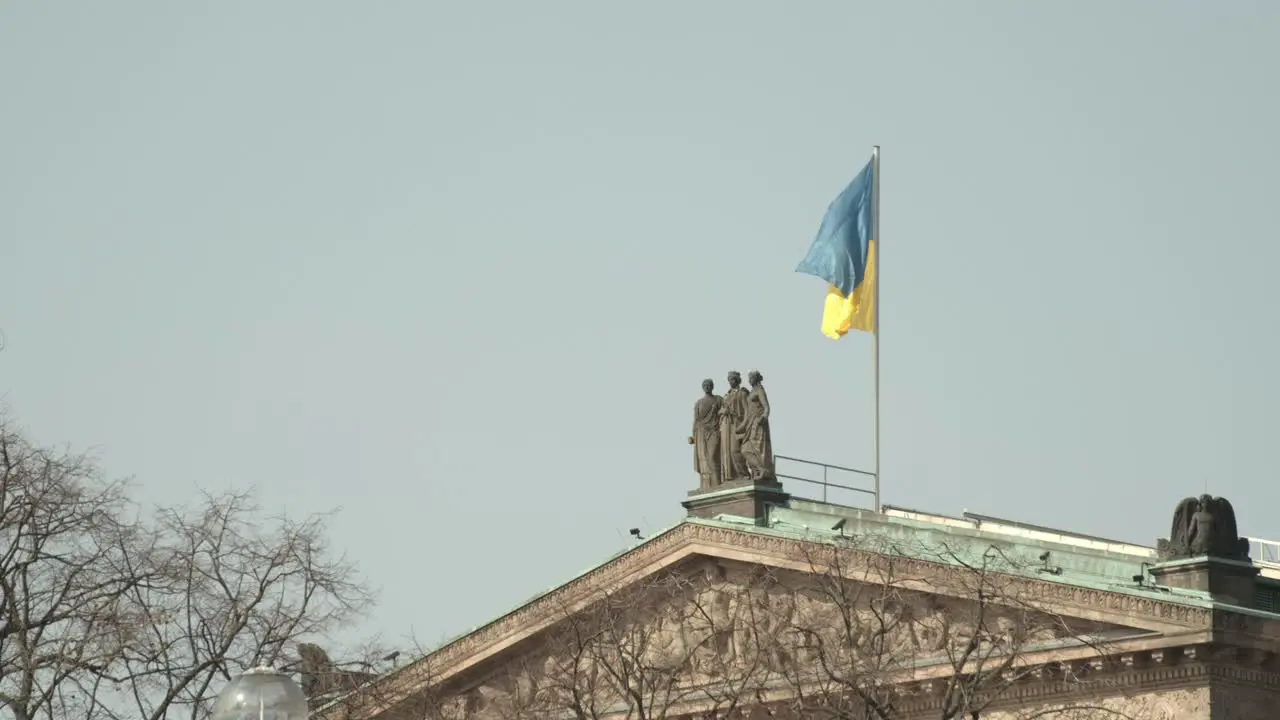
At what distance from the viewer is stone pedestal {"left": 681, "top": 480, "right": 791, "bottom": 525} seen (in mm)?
49750

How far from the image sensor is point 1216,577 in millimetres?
43344

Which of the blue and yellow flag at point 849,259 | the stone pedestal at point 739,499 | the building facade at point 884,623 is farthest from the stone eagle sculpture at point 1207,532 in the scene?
the blue and yellow flag at point 849,259

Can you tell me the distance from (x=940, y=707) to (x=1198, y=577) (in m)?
5.03

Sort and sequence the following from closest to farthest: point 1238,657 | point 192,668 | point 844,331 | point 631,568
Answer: point 1238,657 → point 192,668 → point 631,568 → point 844,331

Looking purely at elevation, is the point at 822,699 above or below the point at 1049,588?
below

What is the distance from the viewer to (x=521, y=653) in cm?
5269

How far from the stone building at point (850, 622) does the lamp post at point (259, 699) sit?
14254 mm

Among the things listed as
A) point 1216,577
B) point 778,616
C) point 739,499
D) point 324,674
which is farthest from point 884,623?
point 324,674

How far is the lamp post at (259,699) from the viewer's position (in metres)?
23.1

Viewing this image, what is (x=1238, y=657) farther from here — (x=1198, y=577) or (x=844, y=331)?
(x=844, y=331)

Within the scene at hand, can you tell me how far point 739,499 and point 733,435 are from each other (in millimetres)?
1376

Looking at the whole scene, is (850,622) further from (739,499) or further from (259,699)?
(259,699)

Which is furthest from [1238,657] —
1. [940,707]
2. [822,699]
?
[822,699]

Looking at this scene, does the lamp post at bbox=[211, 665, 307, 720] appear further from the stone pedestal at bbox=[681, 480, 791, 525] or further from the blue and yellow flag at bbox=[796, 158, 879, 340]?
the blue and yellow flag at bbox=[796, 158, 879, 340]
